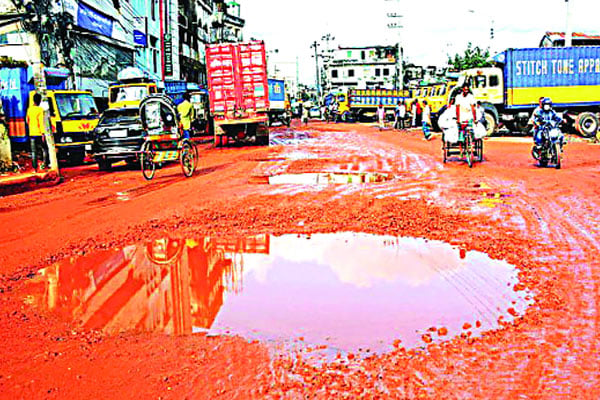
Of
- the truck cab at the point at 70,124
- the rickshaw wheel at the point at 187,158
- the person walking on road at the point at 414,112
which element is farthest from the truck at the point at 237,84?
the person walking on road at the point at 414,112

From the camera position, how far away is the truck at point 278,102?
145ft

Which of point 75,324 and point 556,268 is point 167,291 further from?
point 556,268

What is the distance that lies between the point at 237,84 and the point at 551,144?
11.8m

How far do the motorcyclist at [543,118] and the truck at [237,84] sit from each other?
10.4 metres

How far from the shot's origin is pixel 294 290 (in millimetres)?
5328

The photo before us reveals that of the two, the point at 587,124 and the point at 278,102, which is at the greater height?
the point at 278,102

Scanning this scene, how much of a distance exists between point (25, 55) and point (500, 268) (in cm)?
2115

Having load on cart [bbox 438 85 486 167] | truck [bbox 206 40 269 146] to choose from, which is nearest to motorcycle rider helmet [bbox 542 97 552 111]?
load on cart [bbox 438 85 486 167]

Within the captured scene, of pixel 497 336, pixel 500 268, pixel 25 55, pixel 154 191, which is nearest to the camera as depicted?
pixel 497 336

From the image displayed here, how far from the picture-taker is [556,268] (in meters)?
5.57

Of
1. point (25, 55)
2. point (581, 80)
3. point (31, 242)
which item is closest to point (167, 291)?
point (31, 242)

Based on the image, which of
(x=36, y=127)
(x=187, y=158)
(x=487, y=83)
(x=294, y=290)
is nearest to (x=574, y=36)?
(x=487, y=83)

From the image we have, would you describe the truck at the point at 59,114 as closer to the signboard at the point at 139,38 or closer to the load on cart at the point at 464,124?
the load on cart at the point at 464,124

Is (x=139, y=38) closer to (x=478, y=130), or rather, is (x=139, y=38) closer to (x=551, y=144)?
(x=478, y=130)
